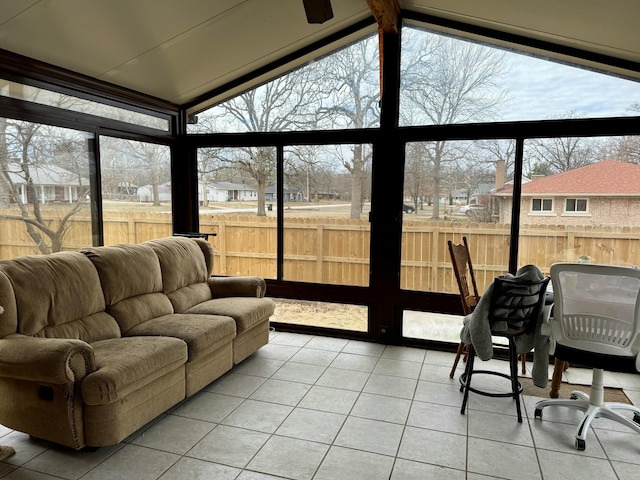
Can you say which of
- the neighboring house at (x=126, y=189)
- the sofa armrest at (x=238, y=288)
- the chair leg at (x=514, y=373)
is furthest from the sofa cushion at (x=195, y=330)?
the chair leg at (x=514, y=373)

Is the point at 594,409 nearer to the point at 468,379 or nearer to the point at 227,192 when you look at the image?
the point at 468,379

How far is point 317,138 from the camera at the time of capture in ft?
14.8

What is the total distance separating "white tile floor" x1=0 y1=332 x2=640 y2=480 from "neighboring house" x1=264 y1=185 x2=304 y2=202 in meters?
1.83

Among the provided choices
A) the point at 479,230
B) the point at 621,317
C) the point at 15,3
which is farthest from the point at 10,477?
the point at 479,230

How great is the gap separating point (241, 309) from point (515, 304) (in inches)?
82.6

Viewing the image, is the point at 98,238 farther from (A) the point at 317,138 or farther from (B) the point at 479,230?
(B) the point at 479,230

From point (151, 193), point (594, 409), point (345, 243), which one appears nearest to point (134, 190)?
point (151, 193)

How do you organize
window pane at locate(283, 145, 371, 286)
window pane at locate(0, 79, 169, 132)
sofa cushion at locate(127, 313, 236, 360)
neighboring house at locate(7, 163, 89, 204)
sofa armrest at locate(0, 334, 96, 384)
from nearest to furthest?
sofa armrest at locate(0, 334, 96, 384), sofa cushion at locate(127, 313, 236, 360), window pane at locate(0, 79, 169, 132), neighboring house at locate(7, 163, 89, 204), window pane at locate(283, 145, 371, 286)

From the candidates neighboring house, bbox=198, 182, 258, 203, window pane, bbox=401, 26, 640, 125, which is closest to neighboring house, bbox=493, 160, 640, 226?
window pane, bbox=401, 26, 640, 125

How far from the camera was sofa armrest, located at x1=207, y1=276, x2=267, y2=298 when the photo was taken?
4195 millimetres

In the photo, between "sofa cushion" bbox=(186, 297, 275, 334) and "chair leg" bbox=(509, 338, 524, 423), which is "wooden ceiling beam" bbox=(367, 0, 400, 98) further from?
→ "chair leg" bbox=(509, 338, 524, 423)

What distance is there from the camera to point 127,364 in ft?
8.18

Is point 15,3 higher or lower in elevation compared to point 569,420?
higher

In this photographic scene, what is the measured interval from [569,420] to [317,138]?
3.18 m
